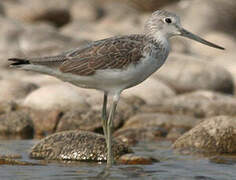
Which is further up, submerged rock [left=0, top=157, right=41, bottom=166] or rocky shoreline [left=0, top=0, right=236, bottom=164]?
rocky shoreline [left=0, top=0, right=236, bottom=164]

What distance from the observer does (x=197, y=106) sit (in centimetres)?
1593

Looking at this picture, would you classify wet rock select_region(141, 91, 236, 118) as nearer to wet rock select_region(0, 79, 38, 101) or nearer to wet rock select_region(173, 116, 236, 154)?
wet rock select_region(0, 79, 38, 101)

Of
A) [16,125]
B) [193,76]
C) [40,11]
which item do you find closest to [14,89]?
[16,125]

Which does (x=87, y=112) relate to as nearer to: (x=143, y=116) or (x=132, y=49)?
(x=143, y=116)

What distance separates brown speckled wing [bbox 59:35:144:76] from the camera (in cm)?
977

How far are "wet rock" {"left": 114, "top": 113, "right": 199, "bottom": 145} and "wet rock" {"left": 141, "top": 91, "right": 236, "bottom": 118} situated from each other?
1.13 m

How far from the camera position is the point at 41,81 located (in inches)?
736

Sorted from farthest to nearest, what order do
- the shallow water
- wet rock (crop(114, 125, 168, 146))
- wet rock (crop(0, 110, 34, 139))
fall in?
wet rock (crop(0, 110, 34, 139)), wet rock (crop(114, 125, 168, 146)), the shallow water

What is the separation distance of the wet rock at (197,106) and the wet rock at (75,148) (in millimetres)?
4826

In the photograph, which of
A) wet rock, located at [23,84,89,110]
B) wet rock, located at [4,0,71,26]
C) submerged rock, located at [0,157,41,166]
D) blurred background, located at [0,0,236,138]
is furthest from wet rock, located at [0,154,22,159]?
wet rock, located at [4,0,71,26]

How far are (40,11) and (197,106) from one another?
49.5 feet

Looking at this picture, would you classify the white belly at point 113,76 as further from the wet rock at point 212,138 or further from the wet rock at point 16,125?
the wet rock at point 16,125

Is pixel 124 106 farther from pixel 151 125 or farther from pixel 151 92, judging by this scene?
pixel 151 92

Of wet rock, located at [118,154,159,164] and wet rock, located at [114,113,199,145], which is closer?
wet rock, located at [118,154,159,164]
